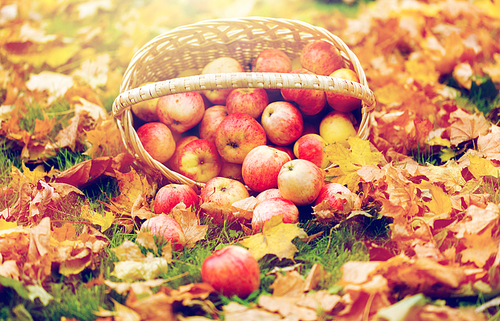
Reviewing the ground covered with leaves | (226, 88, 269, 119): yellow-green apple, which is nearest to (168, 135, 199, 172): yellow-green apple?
the ground covered with leaves

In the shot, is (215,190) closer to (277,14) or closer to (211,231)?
(211,231)

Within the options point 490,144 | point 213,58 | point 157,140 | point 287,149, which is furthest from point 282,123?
point 490,144

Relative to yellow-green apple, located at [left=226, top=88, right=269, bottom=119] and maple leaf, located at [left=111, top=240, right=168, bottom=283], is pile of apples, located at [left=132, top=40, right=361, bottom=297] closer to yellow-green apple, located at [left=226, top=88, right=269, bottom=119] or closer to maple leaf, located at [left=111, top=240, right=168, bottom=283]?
yellow-green apple, located at [left=226, top=88, right=269, bottom=119]

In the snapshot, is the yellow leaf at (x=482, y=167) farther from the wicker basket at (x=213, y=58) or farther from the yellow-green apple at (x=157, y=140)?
the yellow-green apple at (x=157, y=140)

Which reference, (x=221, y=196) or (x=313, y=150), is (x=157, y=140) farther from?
(x=313, y=150)

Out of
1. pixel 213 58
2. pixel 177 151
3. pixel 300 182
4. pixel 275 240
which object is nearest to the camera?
pixel 275 240

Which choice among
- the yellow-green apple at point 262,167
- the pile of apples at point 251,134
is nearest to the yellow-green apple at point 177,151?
the pile of apples at point 251,134

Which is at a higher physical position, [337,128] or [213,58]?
[213,58]
